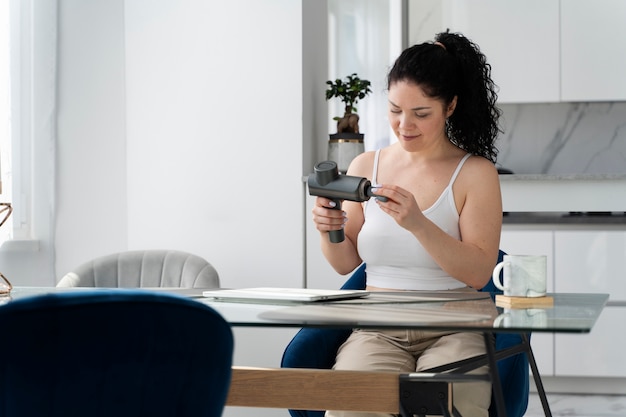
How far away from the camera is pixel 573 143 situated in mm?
4566

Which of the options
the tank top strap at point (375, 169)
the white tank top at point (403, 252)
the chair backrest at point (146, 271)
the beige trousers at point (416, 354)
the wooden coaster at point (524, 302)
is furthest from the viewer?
the chair backrest at point (146, 271)

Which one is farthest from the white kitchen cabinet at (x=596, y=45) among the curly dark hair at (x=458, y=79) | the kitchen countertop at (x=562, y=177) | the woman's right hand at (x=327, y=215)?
the woman's right hand at (x=327, y=215)

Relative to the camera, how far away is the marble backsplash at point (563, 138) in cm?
454

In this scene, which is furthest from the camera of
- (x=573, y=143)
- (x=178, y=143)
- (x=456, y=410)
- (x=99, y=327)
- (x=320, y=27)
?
(x=573, y=143)

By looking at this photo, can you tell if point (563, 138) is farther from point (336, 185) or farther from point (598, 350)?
point (336, 185)

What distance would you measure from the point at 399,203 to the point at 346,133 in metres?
2.06

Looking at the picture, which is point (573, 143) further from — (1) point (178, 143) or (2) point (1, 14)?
(2) point (1, 14)

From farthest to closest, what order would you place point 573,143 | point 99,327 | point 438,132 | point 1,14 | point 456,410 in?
1. point 573,143
2. point 1,14
3. point 438,132
4. point 456,410
5. point 99,327

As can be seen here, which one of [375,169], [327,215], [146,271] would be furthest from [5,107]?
[327,215]

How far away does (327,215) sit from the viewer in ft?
6.66

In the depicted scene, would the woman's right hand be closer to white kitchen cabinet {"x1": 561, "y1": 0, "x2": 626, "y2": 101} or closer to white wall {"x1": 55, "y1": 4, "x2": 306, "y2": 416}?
white wall {"x1": 55, "y1": 4, "x2": 306, "y2": 416}

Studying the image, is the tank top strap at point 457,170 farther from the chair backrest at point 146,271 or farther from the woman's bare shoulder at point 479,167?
the chair backrest at point 146,271

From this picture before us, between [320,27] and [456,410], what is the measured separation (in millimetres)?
2622

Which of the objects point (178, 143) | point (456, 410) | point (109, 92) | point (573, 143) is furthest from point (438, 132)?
point (573, 143)
